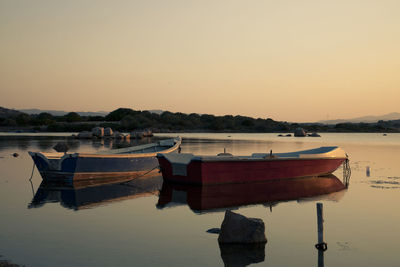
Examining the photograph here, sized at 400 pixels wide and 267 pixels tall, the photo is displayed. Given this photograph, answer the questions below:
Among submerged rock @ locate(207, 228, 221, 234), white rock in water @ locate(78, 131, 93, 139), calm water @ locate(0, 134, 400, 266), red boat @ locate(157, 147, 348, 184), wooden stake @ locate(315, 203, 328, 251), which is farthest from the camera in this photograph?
white rock in water @ locate(78, 131, 93, 139)

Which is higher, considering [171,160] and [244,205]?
[171,160]

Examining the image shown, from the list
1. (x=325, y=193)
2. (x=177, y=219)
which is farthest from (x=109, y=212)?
(x=325, y=193)

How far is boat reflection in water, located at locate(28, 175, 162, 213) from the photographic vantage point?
1794 centimetres

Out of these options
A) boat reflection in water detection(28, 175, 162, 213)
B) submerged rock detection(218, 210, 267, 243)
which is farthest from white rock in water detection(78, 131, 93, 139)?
submerged rock detection(218, 210, 267, 243)

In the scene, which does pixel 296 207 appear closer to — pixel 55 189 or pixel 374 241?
pixel 374 241

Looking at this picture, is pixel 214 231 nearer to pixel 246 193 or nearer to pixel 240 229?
pixel 240 229

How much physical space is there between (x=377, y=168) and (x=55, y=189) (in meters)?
24.4

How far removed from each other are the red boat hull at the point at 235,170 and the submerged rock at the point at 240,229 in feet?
34.5

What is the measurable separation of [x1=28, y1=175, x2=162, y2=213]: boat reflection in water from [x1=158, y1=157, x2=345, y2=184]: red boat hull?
1.46m

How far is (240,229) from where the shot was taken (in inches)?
444

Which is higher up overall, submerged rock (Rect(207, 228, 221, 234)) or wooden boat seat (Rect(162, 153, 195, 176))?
wooden boat seat (Rect(162, 153, 195, 176))

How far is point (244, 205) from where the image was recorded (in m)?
17.4

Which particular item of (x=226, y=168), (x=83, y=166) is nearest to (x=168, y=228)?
(x=226, y=168)

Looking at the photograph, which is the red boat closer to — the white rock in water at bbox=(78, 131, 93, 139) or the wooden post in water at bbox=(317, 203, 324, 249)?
the wooden post in water at bbox=(317, 203, 324, 249)
